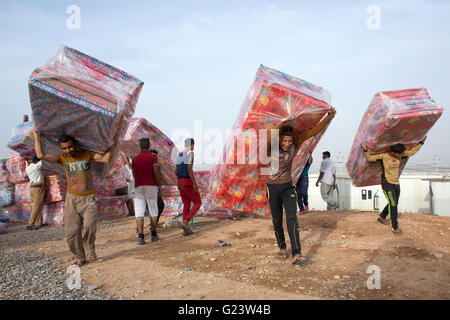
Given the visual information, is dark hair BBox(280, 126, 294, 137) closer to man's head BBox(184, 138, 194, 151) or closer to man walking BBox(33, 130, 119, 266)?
man walking BBox(33, 130, 119, 266)

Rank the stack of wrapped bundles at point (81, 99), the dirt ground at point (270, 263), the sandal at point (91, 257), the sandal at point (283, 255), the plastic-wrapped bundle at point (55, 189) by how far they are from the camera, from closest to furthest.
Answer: the dirt ground at point (270, 263)
the stack of wrapped bundles at point (81, 99)
the sandal at point (283, 255)
the sandal at point (91, 257)
the plastic-wrapped bundle at point (55, 189)

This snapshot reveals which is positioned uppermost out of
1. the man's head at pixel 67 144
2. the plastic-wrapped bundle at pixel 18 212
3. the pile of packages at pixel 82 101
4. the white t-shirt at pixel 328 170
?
the pile of packages at pixel 82 101

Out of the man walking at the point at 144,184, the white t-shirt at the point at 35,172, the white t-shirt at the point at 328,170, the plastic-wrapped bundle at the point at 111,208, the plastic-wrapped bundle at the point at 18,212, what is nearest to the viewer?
the man walking at the point at 144,184

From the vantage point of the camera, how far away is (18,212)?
8984mm

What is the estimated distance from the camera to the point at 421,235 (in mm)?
4855

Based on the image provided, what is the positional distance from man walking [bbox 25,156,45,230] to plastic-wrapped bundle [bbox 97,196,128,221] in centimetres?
130

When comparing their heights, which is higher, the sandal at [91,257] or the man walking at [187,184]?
the man walking at [187,184]

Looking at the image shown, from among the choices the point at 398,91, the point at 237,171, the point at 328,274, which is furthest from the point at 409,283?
the point at 398,91

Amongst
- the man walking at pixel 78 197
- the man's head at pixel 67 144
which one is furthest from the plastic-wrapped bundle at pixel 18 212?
the man's head at pixel 67 144

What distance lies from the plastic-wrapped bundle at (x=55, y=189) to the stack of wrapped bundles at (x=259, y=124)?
4.83 metres

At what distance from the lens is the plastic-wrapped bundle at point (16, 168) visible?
8.60 metres

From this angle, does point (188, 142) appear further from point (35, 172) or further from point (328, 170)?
point (35, 172)

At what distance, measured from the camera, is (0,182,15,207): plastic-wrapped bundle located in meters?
8.88

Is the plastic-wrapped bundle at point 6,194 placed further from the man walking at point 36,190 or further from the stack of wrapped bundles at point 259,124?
the stack of wrapped bundles at point 259,124
